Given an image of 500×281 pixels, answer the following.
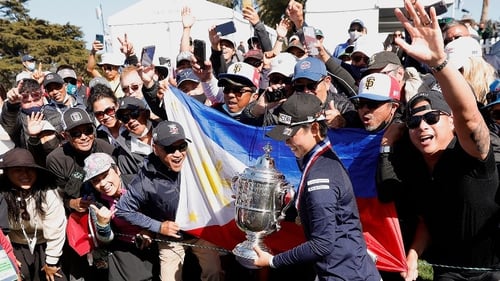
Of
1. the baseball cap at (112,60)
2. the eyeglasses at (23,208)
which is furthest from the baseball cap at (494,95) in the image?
the baseball cap at (112,60)

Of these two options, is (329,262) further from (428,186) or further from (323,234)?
(428,186)

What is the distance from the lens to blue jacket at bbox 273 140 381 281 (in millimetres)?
2830

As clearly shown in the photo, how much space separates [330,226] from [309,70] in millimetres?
1900

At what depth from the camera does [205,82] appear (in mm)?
5844

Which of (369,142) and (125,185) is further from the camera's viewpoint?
(125,185)

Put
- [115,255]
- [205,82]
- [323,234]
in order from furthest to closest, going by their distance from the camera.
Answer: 1. [205,82]
2. [115,255]
3. [323,234]

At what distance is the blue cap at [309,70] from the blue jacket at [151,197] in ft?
4.87

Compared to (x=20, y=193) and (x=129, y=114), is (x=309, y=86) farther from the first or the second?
(x=20, y=193)

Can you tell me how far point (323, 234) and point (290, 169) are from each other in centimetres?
122

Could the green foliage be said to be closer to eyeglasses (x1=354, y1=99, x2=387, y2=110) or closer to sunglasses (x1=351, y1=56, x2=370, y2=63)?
sunglasses (x1=351, y1=56, x2=370, y2=63)

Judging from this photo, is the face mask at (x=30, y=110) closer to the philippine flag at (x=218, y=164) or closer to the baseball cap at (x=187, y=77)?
the baseball cap at (x=187, y=77)

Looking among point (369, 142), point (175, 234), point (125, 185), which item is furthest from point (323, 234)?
point (125, 185)

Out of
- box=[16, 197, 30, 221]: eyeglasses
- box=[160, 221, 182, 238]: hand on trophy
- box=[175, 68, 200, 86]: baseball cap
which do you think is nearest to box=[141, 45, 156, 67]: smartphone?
box=[175, 68, 200, 86]: baseball cap

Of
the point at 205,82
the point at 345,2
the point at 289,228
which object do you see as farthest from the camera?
the point at 345,2
